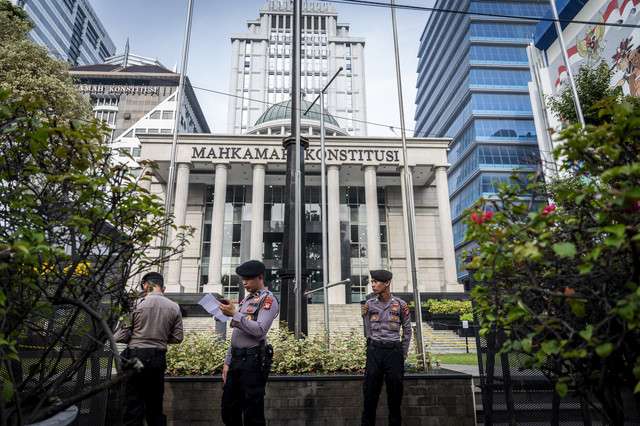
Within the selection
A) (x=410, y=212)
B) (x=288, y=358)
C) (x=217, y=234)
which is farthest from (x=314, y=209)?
(x=288, y=358)

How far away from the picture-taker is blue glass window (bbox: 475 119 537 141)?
5625cm

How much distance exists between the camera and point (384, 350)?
475cm

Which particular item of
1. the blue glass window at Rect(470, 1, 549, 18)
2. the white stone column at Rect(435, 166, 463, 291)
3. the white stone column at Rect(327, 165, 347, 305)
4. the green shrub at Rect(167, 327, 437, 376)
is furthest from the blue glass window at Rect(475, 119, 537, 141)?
the green shrub at Rect(167, 327, 437, 376)

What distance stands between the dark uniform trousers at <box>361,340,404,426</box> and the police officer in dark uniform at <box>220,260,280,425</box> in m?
1.41

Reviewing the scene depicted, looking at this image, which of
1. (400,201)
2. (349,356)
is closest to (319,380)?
(349,356)

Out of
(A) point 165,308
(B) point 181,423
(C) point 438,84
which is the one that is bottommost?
(B) point 181,423

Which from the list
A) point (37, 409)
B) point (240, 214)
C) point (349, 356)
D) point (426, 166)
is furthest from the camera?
point (240, 214)

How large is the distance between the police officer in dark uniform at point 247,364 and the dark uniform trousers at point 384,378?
1413 millimetres

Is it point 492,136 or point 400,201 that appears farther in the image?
point 492,136

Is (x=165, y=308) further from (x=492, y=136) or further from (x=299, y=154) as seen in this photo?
(x=492, y=136)

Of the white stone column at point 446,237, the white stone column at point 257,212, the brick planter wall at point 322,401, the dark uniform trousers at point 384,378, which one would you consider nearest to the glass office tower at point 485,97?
the white stone column at point 446,237

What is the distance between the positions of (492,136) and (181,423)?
59.1 meters

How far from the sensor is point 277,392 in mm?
5188

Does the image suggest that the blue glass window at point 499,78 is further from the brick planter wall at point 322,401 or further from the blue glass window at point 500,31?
the brick planter wall at point 322,401
